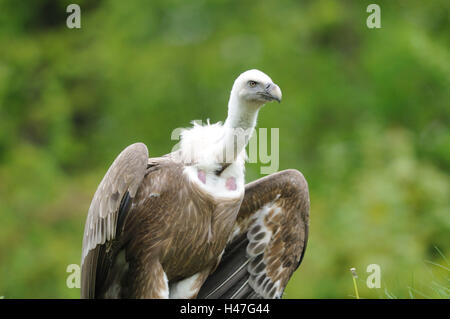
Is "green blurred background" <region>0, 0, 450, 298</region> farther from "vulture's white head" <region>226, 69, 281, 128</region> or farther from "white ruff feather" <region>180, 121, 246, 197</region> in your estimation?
"vulture's white head" <region>226, 69, 281, 128</region>

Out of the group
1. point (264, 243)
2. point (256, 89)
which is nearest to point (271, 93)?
point (256, 89)

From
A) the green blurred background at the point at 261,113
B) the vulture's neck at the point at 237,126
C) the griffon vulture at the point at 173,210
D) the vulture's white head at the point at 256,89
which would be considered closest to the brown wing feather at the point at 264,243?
the griffon vulture at the point at 173,210

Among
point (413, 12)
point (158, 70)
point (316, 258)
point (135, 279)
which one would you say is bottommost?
point (316, 258)

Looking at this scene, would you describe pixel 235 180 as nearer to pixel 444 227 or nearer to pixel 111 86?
pixel 444 227

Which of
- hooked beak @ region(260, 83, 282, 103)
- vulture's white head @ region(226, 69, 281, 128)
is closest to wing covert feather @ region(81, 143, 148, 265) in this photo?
vulture's white head @ region(226, 69, 281, 128)

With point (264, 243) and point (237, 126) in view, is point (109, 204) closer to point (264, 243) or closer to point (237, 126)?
point (237, 126)

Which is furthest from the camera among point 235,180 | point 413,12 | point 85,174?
point 413,12

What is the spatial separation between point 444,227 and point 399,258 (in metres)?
0.89

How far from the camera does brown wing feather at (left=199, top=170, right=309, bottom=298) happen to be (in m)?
5.99

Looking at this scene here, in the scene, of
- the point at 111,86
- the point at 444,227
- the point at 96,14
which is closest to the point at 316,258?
the point at 444,227

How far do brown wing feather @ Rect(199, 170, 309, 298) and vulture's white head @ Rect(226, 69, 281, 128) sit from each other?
0.77 m

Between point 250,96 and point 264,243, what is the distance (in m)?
1.43

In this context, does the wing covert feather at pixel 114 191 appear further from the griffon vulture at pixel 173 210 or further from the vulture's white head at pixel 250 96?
the vulture's white head at pixel 250 96
